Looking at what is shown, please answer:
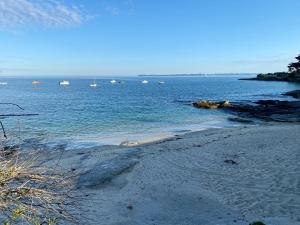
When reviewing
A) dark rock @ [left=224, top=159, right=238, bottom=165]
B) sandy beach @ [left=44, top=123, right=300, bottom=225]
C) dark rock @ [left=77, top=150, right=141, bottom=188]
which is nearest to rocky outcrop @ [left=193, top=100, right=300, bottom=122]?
sandy beach @ [left=44, top=123, right=300, bottom=225]

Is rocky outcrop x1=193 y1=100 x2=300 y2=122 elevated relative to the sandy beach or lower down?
lower down

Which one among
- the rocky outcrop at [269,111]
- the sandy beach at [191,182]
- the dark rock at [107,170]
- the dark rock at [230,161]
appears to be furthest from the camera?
the rocky outcrop at [269,111]

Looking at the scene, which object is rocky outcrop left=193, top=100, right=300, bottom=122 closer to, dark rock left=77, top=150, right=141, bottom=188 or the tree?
dark rock left=77, top=150, right=141, bottom=188

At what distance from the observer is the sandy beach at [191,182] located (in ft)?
37.1

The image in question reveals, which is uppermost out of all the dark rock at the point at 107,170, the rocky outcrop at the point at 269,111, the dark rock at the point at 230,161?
the dark rock at the point at 230,161

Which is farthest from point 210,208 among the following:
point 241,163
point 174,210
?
point 241,163

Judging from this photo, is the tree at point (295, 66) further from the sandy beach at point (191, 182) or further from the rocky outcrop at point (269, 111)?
the sandy beach at point (191, 182)

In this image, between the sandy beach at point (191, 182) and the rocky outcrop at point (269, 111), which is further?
the rocky outcrop at point (269, 111)

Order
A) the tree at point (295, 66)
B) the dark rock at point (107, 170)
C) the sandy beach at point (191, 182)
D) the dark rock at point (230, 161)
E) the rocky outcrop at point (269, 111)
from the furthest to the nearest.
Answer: the tree at point (295, 66) → the rocky outcrop at point (269, 111) → the dark rock at point (230, 161) → the dark rock at point (107, 170) → the sandy beach at point (191, 182)

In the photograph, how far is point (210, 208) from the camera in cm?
1195

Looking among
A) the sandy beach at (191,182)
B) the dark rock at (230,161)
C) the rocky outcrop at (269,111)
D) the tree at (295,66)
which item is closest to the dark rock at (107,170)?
the sandy beach at (191,182)

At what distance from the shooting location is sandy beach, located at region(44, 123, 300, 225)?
11.3 m

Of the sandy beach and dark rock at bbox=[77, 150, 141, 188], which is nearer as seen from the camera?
the sandy beach

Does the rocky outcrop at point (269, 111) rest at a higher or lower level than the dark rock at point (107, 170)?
lower
